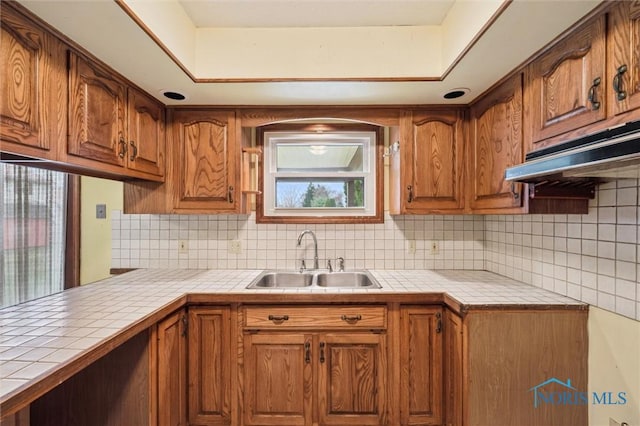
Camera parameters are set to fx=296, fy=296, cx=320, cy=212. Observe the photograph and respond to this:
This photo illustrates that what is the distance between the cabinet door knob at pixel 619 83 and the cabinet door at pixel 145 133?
220 cm

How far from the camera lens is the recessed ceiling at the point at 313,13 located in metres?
1.50

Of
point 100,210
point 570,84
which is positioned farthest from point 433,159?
point 100,210

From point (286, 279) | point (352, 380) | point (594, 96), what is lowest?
point (352, 380)

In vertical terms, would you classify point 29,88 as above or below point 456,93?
below

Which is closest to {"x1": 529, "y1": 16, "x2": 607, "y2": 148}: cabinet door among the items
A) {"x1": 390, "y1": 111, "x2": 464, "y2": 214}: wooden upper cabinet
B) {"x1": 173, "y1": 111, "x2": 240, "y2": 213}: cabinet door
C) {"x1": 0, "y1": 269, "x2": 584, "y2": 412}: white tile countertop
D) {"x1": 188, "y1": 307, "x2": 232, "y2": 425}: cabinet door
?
{"x1": 390, "y1": 111, "x2": 464, "y2": 214}: wooden upper cabinet

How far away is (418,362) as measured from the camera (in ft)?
5.63

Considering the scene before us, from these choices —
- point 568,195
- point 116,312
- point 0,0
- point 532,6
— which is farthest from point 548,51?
point 116,312

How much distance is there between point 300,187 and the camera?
2.37m

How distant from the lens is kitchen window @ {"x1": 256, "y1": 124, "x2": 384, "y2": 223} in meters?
2.31

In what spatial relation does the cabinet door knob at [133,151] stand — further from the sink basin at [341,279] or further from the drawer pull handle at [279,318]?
the sink basin at [341,279]

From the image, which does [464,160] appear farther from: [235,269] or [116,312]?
[116,312]

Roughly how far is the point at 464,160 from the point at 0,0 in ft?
7.57

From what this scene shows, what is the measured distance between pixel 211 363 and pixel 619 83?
2.23 meters

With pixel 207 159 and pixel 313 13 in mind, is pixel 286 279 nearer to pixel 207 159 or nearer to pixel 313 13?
pixel 207 159
